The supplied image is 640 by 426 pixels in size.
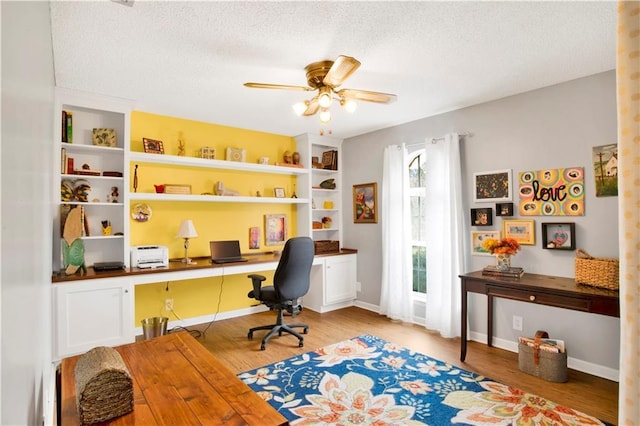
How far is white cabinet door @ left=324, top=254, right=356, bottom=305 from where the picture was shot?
4.59 m

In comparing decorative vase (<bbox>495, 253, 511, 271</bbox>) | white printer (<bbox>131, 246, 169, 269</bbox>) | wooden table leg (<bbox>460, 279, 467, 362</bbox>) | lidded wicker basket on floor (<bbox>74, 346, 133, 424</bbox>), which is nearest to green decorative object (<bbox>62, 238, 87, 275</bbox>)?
white printer (<bbox>131, 246, 169, 269</bbox>)

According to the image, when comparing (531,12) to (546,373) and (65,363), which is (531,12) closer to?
(546,373)

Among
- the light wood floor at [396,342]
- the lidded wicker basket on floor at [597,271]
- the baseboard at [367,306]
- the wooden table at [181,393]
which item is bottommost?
A: the light wood floor at [396,342]

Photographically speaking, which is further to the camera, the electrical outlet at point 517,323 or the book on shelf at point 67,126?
the electrical outlet at point 517,323

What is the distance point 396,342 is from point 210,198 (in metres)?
2.61

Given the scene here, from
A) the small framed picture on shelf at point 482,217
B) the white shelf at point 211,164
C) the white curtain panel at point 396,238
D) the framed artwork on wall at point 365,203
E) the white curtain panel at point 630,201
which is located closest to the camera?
the white curtain panel at point 630,201

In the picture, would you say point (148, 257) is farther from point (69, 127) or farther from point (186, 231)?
point (69, 127)

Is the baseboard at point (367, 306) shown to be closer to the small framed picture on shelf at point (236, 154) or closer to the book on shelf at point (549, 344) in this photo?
the book on shelf at point (549, 344)

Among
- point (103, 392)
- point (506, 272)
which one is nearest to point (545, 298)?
point (506, 272)

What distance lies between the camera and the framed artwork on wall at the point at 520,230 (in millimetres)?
3156

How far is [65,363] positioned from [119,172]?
2478 millimetres

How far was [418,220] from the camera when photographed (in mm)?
4301

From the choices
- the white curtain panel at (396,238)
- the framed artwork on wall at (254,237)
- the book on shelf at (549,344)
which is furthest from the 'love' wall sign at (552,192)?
the framed artwork on wall at (254,237)

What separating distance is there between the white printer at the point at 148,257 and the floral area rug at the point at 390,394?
4.85ft
